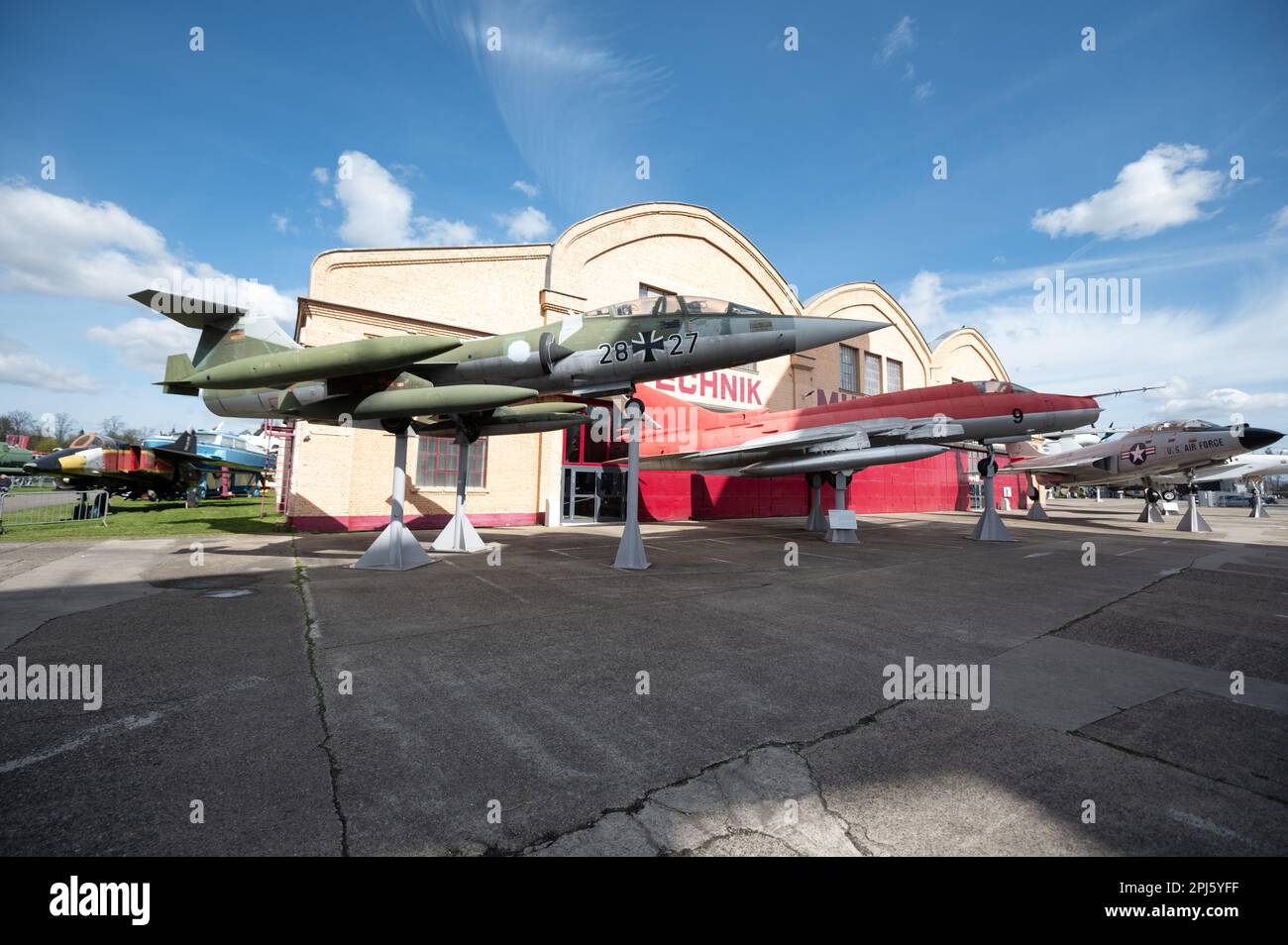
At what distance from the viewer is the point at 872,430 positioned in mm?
15727

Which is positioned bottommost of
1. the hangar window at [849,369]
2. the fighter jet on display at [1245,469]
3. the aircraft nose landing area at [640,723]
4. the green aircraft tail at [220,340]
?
the aircraft nose landing area at [640,723]

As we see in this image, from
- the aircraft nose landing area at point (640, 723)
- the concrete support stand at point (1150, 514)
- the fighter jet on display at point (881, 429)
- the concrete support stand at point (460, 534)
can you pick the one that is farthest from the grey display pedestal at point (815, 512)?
the concrete support stand at point (1150, 514)

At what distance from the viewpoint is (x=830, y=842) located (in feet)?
7.71

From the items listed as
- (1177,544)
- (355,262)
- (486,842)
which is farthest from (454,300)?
(1177,544)

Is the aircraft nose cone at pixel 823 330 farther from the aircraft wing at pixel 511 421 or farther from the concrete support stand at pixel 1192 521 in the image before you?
the concrete support stand at pixel 1192 521

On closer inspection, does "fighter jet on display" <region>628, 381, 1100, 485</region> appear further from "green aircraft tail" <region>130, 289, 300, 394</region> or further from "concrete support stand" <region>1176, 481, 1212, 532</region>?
"green aircraft tail" <region>130, 289, 300, 394</region>

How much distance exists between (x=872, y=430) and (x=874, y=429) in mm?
71

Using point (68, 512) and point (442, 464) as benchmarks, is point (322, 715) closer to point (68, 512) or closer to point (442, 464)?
point (442, 464)

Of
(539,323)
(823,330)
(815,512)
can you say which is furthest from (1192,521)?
(539,323)

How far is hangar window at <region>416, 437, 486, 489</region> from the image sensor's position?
1822 centimetres

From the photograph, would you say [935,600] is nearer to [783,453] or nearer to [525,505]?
[783,453]

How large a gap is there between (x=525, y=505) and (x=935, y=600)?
15222 millimetres

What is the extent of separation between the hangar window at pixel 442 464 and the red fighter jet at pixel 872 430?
21.1 feet

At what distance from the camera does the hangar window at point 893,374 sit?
33031mm
